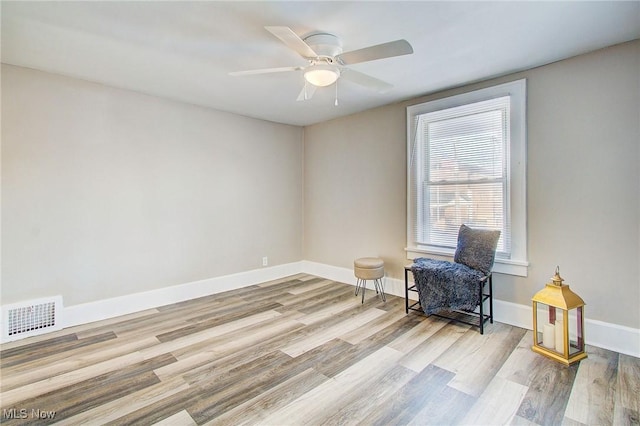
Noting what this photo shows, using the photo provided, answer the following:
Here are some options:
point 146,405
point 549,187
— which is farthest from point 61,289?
point 549,187

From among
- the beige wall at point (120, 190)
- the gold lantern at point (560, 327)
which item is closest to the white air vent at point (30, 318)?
the beige wall at point (120, 190)

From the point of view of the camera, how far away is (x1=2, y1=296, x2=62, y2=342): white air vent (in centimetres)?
275

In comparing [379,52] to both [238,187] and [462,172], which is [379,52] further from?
[238,187]

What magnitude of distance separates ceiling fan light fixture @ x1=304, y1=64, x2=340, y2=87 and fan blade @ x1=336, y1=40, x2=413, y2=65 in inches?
3.5

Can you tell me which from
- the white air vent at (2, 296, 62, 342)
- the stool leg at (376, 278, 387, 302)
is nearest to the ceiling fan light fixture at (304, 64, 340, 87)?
the stool leg at (376, 278, 387, 302)

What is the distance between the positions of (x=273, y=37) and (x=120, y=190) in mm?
2374

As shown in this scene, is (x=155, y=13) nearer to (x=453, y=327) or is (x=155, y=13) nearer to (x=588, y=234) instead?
(x=453, y=327)

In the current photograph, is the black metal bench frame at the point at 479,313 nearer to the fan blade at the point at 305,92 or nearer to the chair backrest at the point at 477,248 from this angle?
the chair backrest at the point at 477,248

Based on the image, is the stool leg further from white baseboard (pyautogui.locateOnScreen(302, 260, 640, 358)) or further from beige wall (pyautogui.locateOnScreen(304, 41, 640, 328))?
beige wall (pyautogui.locateOnScreen(304, 41, 640, 328))

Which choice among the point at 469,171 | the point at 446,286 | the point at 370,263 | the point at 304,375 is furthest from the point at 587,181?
the point at 304,375

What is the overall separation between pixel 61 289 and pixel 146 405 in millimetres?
1902

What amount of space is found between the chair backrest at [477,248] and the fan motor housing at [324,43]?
2157mm

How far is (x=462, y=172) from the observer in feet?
11.1

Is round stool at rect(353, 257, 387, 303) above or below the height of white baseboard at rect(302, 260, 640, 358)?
above
